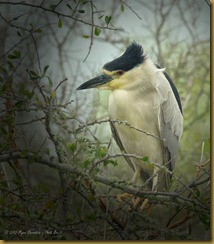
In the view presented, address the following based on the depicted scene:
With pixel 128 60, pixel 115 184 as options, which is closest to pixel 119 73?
pixel 128 60

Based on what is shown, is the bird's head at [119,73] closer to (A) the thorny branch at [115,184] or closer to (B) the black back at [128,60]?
(B) the black back at [128,60]

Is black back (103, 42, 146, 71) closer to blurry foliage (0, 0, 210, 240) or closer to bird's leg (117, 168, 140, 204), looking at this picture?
blurry foliage (0, 0, 210, 240)

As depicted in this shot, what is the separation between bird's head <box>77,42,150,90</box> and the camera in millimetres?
2311

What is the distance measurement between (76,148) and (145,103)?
39 centimetres

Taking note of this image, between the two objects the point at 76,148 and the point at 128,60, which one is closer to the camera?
the point at 76,148

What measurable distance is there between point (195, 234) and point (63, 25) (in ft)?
3.56

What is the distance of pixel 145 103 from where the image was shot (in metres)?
2.33

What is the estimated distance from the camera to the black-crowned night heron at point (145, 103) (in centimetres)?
232

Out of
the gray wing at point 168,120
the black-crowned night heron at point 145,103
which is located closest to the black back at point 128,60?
the black-crowned night heron at point 145,103

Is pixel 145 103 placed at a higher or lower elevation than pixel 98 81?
lower

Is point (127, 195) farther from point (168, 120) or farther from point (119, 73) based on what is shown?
point (119, 73)


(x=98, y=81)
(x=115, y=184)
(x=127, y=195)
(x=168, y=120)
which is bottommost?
(x=127, y=195)

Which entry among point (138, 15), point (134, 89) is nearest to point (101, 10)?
point (138, 15)

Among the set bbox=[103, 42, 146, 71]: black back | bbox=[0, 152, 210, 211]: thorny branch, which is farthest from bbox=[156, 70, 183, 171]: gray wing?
bbox=[0, 152, 210, 211]: thorny branch
